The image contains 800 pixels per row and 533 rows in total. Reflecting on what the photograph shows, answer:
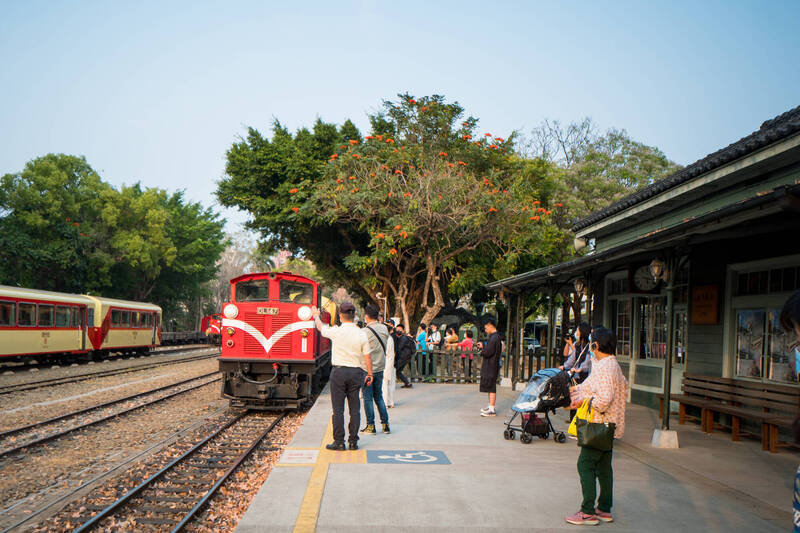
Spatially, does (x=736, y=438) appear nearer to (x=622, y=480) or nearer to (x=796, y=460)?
(x=796, y=460)

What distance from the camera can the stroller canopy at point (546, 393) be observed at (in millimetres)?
8445

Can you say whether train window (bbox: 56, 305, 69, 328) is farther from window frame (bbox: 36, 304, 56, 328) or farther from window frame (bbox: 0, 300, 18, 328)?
window frame (bbox: 0, 300, 18, 328)

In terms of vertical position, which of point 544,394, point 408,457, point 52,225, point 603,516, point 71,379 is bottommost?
point 71,379

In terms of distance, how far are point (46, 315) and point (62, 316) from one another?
1.17 metres

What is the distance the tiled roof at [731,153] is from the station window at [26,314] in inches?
681

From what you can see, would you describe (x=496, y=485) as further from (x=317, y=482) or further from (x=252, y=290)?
(x=252, y=290)

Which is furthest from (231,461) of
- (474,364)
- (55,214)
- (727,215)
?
(55,214)

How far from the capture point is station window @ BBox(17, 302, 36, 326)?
63.7 feet

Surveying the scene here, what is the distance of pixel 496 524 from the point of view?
5055mm

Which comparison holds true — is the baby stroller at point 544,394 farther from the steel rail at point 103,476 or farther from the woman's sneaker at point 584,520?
the steel rail at point 103,476

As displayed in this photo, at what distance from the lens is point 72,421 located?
11.1 m

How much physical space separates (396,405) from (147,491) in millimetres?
6309

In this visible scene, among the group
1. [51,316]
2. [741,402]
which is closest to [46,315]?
[51,316]

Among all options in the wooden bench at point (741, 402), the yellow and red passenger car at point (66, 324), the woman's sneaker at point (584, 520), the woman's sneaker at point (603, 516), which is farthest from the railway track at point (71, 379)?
the wooden bench at point (741, 402)
